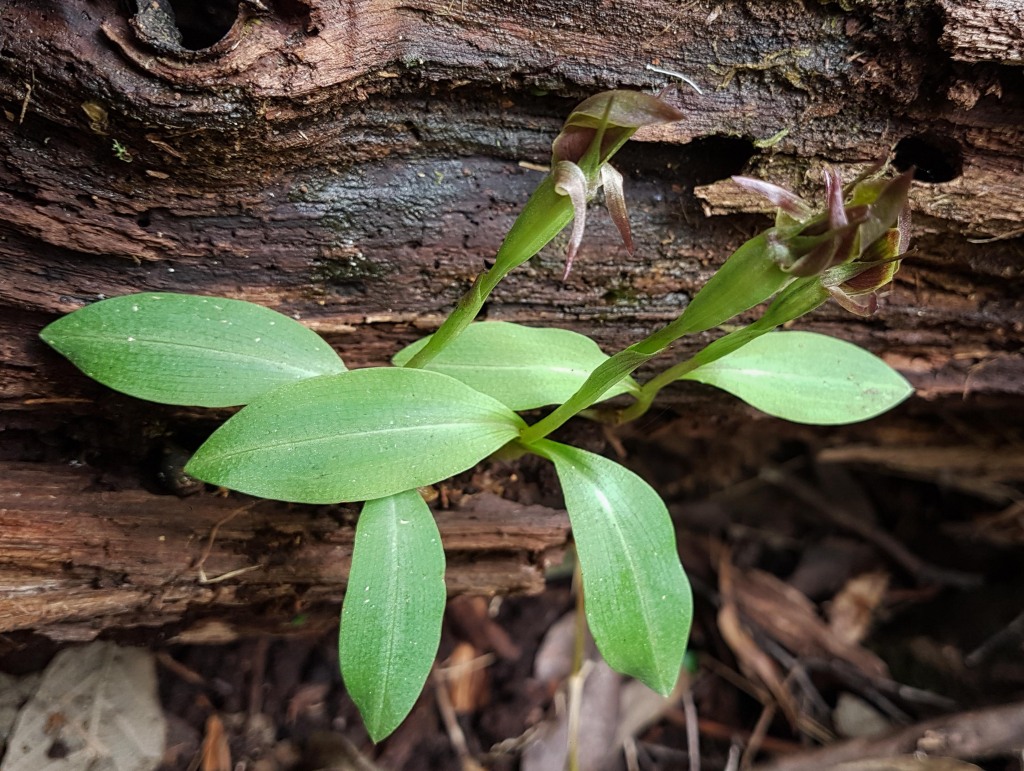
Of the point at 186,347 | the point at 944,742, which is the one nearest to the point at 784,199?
the point at 186,347

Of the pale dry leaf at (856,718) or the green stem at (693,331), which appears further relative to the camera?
the pale dry leaf at (856,718)

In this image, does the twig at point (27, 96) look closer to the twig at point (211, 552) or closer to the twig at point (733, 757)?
the twig at point (211, 552)

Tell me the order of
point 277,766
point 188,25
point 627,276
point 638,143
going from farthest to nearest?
point 277,766, point 627,276, point 638,143, point 188,25

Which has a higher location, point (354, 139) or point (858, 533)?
point (354, 139)

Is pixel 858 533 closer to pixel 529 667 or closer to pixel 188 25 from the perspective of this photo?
pixel 529 667

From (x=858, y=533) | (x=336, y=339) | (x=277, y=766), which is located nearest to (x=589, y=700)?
(x=277, y=766)

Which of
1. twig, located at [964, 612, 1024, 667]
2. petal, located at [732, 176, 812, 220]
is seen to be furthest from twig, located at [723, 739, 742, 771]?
petal, located at [732, 176, 812, 220]

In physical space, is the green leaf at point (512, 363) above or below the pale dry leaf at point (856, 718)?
above

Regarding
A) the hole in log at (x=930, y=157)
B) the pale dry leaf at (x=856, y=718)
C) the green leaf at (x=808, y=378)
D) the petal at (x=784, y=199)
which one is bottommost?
the pale dry leaf at (x=856, y=718)

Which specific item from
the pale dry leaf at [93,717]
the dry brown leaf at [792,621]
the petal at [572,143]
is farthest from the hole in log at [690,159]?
the pale dry leaf at [93,717]
